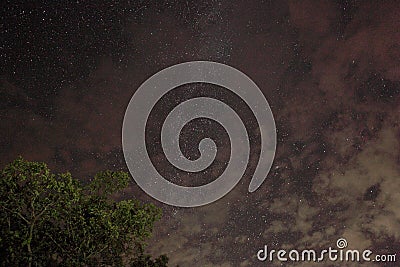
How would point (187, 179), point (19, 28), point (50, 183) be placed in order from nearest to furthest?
point (50, 183), point (19, 28), point (187, 179)

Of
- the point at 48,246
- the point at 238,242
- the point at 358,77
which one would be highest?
the point at 358,77

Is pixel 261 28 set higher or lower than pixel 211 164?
higher

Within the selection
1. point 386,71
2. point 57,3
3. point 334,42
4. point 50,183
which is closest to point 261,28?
point 334,42

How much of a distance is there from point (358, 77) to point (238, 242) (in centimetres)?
247

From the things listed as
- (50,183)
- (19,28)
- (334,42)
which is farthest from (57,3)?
(50,183)

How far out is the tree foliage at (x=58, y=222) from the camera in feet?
12.5

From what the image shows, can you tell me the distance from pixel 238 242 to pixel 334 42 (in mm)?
2659

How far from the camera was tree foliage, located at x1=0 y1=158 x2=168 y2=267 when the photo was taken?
380 cm

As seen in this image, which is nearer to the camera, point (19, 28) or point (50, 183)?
point (50, 183)

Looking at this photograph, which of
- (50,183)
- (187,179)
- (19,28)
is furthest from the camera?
(187,179)

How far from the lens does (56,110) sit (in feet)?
24.4

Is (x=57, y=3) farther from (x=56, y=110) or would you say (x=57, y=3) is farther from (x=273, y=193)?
(x=273, y=193)

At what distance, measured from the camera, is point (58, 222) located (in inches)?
154

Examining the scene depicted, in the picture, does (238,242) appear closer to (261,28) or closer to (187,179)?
(187,179)
